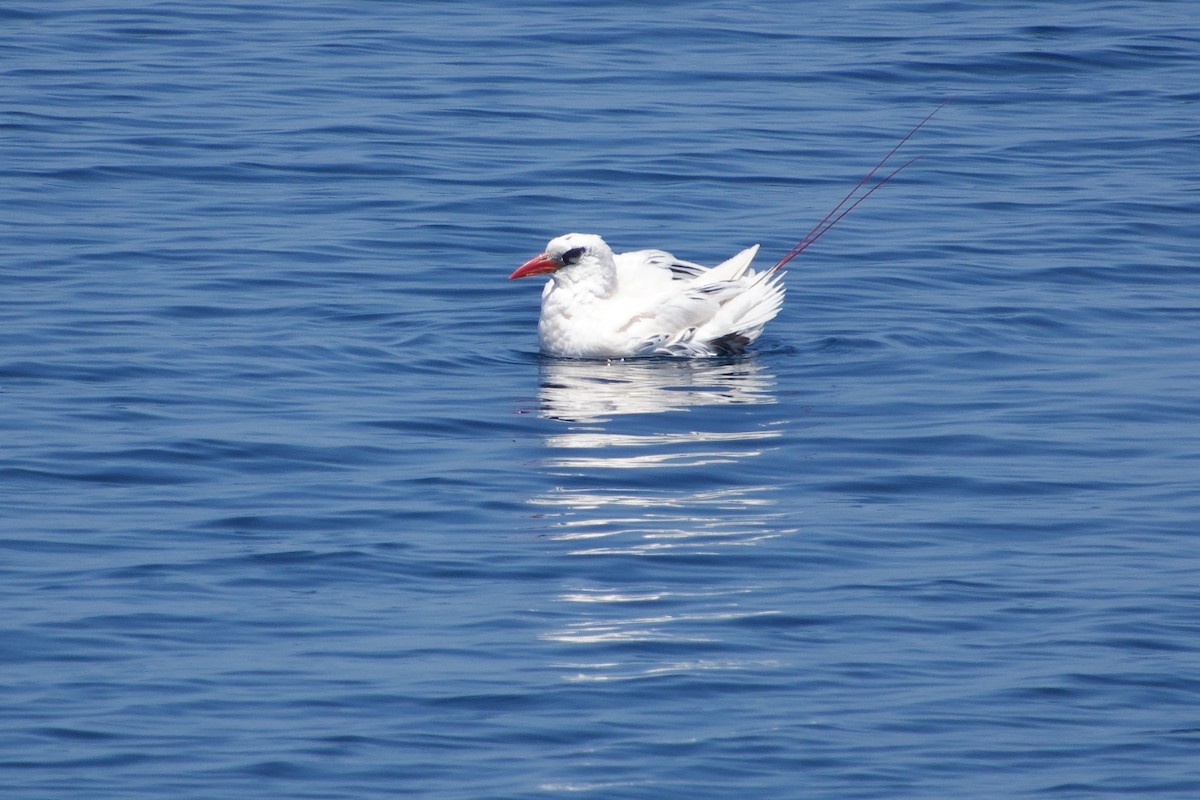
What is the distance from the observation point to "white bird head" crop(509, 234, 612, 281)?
42.5 ft

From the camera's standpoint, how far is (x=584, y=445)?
10.7m

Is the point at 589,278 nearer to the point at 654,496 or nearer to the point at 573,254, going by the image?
the point at 573,254

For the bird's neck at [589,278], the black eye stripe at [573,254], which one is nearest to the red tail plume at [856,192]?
the bird's neck at [589,278]

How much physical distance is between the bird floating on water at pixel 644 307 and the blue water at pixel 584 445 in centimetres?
22

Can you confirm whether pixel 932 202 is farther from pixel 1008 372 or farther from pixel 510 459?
pixel 510 459

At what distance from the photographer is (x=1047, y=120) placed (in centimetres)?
2020

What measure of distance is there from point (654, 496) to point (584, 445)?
3.02 feet

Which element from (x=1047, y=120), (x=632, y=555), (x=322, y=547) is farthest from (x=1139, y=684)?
(x=1047, y=120)

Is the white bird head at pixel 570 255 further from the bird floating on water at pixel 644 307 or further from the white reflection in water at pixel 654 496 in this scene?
the white reflection in water at pixel 654 496

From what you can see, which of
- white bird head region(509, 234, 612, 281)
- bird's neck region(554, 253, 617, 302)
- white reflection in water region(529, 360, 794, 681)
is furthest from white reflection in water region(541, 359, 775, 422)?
white bird head region(509, 234, 612, 281)

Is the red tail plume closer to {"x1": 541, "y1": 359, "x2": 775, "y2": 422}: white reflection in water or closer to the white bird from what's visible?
the white bird

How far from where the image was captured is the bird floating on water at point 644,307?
12773 millimetres

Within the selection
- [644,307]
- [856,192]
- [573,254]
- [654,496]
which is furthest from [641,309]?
[856,192]

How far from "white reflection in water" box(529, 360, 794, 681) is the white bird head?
0.67 metres
